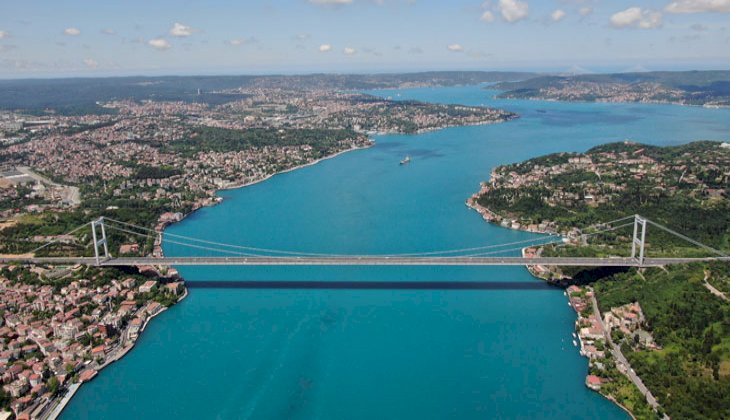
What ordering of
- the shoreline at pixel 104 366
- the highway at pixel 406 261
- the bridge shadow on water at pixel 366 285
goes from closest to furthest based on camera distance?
the shoreline at pixel 104 366 < the highway at pixel 406 261 < the bridge shadow on water at pixel 366 285

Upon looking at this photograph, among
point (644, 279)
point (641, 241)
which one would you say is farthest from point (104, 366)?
point (641, 241)

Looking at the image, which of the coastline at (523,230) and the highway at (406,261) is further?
the highway at (406,261)

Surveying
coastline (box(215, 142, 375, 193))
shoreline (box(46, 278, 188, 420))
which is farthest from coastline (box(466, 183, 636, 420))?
coastline (box(215, 142, 375, 193))

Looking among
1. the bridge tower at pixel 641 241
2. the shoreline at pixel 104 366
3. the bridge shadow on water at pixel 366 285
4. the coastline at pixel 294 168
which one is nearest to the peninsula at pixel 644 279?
the bridge tower at pixel 641 241

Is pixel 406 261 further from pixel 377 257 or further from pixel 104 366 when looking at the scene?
pixel 104 366

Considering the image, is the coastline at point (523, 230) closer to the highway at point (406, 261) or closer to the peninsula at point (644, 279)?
the peninsula at point (644, 279)

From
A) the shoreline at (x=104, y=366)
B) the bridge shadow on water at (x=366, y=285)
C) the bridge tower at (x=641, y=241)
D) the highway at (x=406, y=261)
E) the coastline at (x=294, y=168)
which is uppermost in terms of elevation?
the bridge tower at (x=641, y=241)
